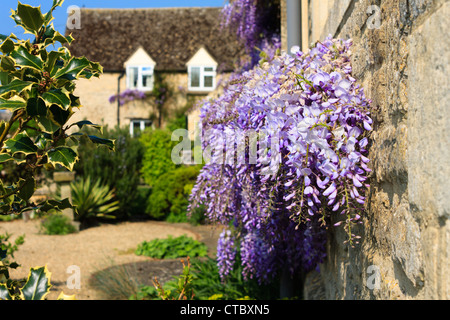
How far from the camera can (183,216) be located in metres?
11.3

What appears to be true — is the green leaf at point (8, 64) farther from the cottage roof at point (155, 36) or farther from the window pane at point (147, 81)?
the window pane at point (147, 81)

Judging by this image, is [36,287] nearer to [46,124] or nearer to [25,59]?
[46,124]

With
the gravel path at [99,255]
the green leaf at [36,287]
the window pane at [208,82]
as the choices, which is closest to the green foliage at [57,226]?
the gravel path at [99,255]

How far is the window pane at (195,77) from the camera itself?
17.8 m

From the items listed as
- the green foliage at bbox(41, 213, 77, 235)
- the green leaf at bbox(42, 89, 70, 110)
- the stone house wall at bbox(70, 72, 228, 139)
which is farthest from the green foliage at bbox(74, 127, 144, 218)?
the green leaf at bbox(42, 89, 70, 110)

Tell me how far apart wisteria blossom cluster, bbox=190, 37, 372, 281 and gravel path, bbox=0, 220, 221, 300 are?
1.18m

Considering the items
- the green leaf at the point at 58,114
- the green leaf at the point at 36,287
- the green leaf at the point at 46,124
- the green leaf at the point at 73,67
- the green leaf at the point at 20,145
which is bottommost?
the green leaf at the point at 36,287

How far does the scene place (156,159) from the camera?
12.5m

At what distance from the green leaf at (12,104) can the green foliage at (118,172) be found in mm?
8922

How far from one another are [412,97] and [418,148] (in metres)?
0.18

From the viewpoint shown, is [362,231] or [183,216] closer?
[362,231]

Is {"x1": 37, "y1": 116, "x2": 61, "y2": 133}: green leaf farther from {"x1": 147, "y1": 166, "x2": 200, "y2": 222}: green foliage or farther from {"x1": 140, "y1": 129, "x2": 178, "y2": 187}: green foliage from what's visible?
{"x1": 140, "y1": 129, "x2": 178, "y2": 187}: green foliage

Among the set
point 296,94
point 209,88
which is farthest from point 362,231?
point 209,88
